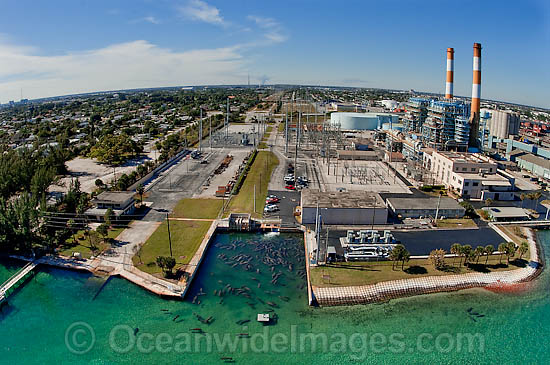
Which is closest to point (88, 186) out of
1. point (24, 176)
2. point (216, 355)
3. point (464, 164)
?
point (24, 176)

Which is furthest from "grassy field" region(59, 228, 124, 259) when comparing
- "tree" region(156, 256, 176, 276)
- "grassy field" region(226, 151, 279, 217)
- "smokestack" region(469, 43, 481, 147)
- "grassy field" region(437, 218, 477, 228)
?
"smokestack" region(469, 43, 481, 147)

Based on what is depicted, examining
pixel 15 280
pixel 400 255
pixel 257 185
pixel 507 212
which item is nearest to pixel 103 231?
pixel 15 280

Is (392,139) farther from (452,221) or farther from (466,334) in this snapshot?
(466,334)

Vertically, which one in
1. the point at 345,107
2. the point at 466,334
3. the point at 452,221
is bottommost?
the point at 466,334

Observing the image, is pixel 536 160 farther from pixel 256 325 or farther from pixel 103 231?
pixel 103 231

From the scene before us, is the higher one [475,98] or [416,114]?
[475,98]
